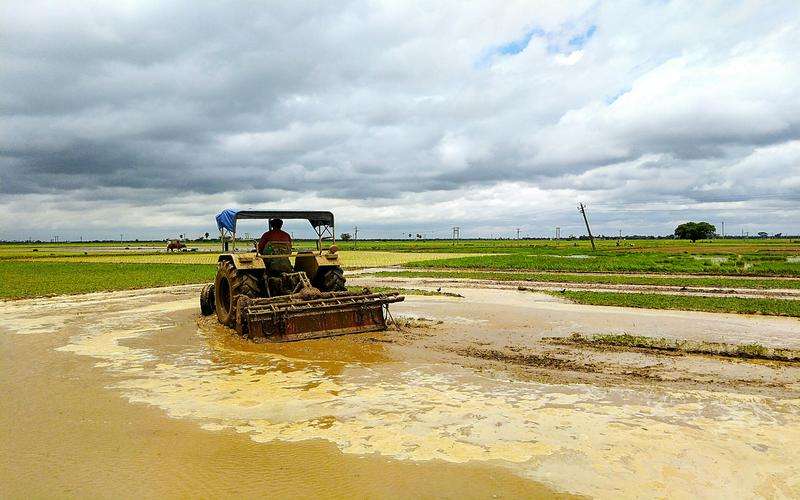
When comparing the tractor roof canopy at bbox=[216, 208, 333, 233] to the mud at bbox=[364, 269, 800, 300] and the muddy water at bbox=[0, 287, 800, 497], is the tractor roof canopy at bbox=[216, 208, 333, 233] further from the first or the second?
the mud at bbox=[364, 269, 800, 300]

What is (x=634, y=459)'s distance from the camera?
459cm

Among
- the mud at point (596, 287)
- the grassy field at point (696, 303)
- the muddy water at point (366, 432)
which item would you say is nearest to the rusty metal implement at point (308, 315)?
the muddy water at point (366, 432)

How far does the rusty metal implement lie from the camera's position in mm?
9805

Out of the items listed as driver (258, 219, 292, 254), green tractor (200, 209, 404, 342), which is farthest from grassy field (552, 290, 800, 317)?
driver (258, 219, 292, 254)

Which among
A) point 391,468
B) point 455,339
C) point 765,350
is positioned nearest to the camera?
point 391,468

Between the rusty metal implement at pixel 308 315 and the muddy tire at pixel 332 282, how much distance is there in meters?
0.87

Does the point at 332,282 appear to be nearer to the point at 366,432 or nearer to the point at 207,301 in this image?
the point at 207,301

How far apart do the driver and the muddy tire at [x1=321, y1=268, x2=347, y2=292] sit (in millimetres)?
1240

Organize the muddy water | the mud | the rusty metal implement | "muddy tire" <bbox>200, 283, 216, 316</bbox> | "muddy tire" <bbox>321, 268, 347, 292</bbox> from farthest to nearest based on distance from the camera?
Answer: the mud
"muddy tire" <bbox>200, 283, 216, 316</bbox>
"muddy tire" <bbox>321, 268, 347, 292</bbox>
the rusty metal implement
the muddy water

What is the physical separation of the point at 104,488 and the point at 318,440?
71.2 inches

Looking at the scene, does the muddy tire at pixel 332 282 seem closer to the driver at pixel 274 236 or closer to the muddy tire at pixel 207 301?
the driver at pixel 274 236

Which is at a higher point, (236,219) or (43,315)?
(236,219)

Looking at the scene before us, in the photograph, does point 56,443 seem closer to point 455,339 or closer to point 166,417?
point 166,417

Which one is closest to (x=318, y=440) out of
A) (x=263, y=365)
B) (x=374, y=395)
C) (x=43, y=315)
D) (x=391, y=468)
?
(x=391, y=468)
